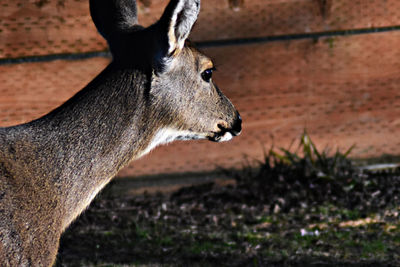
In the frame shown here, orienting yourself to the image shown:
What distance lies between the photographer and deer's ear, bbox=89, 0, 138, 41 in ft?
11.6

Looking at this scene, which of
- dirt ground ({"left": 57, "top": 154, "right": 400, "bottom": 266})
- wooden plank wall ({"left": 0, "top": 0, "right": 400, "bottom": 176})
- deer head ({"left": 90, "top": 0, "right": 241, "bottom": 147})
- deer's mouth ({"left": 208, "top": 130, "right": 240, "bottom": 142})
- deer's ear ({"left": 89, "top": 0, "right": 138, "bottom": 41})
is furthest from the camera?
wooden plank wall ({"left": 0, "top": 0, "right": 400, "bottom": 176})

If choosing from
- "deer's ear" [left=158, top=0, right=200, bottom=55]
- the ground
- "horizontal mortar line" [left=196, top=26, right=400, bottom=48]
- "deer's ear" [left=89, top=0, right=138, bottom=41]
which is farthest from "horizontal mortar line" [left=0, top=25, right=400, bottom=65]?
"deer's ear" [left=158, top=0, right=200, bottom=55]

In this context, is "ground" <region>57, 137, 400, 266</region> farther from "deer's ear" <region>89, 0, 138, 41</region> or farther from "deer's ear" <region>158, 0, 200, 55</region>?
"deer's ear" <region>158, 0, 200, 55</region>

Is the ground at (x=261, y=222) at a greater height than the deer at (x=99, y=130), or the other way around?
the deer at (x=99, y=130)

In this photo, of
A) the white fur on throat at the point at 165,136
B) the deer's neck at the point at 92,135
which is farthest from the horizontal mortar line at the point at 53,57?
the deer's neck at the point at 92,135

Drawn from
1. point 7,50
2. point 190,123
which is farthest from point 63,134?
point 7,50

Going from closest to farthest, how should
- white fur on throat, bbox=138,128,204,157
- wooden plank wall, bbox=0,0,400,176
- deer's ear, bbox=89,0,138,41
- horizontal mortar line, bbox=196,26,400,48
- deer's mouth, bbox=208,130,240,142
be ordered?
white fur on throat, bbox=138,128,204,157, deer's ear, bbox=89,0,138,41, deer's mouth, bbox=208,130,240,142, wooden plank wall, bbox=0,0,400,176, horizontal mortar line, bbox=196,26,400,48

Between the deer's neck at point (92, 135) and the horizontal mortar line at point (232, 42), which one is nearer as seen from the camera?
the deer's neck at point (92, 135)

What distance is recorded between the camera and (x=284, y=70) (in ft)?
19.5

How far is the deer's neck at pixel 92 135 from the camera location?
3121 mm

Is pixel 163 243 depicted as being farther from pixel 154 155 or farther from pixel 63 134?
pixel 63 134

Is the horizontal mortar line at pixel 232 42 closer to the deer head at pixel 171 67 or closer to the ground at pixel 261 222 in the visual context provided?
the ground at pixel 261 222

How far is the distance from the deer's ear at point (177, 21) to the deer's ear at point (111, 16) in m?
0.47

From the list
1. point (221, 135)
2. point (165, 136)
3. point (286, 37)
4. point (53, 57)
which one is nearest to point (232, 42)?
point (286, 37)
